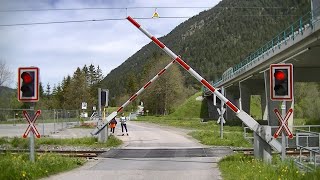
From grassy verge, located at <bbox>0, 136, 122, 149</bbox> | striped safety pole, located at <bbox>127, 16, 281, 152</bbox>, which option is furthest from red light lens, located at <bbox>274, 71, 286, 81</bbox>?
grassy verge, located at <bbox>0, 136, 122, 149</bbox>

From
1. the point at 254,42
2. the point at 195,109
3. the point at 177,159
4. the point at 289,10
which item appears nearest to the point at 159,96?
the point at 195,109

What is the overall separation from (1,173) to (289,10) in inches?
1682

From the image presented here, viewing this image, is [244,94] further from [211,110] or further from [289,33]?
[289,33]

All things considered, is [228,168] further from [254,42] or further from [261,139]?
[254,42]

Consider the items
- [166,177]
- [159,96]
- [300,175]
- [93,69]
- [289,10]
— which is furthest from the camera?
[93,69]

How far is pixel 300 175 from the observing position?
33.8ft

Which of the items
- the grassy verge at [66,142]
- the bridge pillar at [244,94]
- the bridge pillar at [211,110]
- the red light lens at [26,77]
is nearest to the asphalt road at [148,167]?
the red light lens at [26,77]

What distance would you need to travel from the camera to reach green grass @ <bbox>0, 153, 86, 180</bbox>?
1102 cm

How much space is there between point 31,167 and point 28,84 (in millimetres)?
2420

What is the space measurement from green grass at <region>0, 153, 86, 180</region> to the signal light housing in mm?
1849

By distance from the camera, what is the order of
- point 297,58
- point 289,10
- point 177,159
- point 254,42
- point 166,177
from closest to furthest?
point 166,177 → point 177,159 → point 297,58 → point 289,10 → point 254,42

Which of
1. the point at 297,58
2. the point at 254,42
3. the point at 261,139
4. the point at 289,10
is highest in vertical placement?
the point at 254,42

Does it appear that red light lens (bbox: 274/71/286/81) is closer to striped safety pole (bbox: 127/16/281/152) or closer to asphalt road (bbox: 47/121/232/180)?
striped safety pole (bbox: 127/16/281/152)

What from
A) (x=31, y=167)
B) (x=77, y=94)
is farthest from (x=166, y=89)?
(x=31, y=167)
